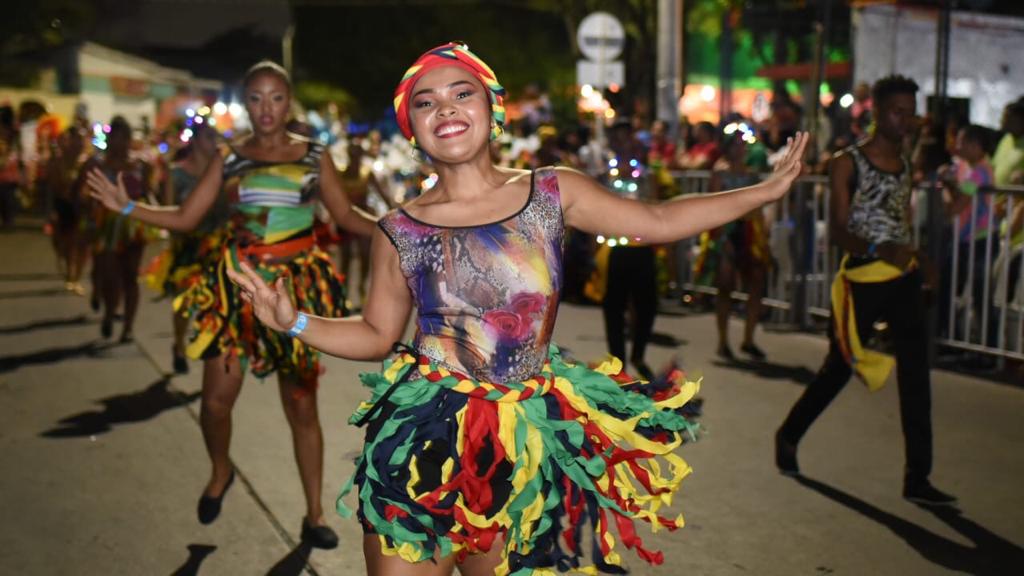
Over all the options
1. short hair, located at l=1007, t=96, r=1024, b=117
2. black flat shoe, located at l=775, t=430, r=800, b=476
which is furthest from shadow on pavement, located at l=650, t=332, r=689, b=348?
black flat shoe, located at l=775, t=430, r=800, b=476

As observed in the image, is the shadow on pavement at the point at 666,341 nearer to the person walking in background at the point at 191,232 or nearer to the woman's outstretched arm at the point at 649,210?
the person walking in background at the point at 191,232

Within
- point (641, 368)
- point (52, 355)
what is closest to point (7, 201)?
point (52, 355)

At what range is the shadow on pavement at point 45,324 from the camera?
12.6 m

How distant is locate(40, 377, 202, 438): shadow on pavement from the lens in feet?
26.3

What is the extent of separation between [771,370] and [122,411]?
4.66 metres

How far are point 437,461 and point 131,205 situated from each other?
280 cm

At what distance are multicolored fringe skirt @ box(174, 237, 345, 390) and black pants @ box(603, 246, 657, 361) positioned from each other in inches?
136

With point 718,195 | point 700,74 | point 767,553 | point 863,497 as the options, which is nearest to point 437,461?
point 718,195

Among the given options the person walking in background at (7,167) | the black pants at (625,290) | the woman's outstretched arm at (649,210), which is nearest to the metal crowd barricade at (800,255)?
the black pants at (625,290)

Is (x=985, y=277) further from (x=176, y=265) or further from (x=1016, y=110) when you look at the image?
(x=176, y=265)

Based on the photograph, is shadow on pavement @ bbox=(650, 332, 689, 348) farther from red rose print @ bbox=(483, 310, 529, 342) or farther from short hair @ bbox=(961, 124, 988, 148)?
red rose print @ bbox=(483, 310, 529, 342)

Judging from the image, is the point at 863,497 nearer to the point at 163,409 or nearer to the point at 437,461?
the point at 437,461

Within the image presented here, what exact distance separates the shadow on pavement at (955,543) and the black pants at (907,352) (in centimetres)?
29

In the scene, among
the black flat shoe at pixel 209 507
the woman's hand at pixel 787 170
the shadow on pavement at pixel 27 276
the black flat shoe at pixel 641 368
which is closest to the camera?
the woman's hand at pixel 787 170
